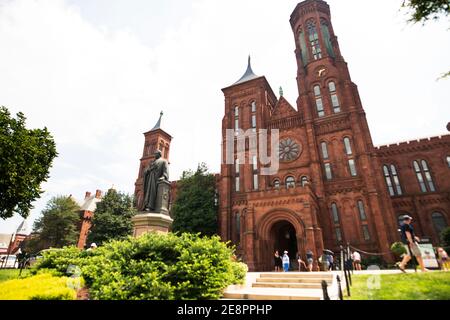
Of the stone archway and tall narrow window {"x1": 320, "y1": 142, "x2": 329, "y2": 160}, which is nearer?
the stone archway

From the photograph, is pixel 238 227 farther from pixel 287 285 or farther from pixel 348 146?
pixel 287 285

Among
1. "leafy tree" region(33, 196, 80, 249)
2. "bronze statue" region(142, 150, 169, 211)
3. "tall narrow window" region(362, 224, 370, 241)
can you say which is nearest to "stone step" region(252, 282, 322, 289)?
"bronze statue" region(142, 150, 169, 211)

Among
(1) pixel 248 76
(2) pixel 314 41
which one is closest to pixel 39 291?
(1) pixel 248 76

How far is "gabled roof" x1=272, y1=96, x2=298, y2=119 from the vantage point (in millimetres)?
30156

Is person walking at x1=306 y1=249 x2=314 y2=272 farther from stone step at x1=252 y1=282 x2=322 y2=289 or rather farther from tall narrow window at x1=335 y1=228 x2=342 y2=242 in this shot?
stone step at x1=252 y1=282 x2=322 y2=289

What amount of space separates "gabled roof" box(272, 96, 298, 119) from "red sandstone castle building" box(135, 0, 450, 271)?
5.3 inches

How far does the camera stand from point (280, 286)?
925cm

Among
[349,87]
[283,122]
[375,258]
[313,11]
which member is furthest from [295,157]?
[313,11]

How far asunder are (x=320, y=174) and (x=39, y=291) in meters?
23.8

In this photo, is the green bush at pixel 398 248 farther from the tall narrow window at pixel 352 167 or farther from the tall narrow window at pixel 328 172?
the tall narrow window at pixel 328 172

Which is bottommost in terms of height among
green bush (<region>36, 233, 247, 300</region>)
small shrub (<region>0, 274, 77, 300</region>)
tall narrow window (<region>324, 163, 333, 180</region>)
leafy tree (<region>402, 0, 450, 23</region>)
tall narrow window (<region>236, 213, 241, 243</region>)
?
small shrub (<region>0, 274, 77, 300</region>)

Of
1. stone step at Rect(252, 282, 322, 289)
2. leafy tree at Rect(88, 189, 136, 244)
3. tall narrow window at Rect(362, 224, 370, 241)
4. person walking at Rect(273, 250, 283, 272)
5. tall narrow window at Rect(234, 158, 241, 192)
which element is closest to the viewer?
stone step at Rect(252, 282, 322, 289)
